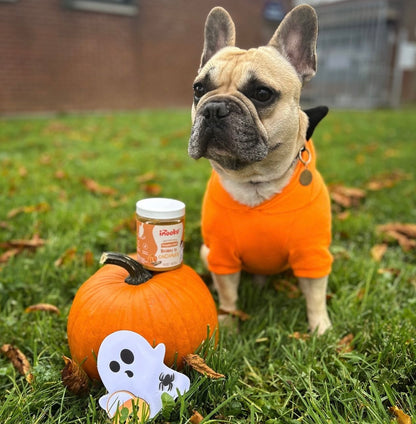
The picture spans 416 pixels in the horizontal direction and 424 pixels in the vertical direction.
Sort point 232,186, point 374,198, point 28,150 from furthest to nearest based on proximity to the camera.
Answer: point 28,150 < point 374,198 < point 232,186

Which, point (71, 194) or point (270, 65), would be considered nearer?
point (270, 65)

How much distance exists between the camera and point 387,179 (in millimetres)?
4637

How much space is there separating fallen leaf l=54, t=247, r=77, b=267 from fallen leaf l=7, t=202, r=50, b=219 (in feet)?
3.04

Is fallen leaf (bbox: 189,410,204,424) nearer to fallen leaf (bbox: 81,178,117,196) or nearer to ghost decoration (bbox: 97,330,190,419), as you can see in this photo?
ghost decoration (bbox: 97,330,190,419)

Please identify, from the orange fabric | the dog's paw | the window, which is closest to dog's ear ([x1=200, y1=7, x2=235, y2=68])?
the orange fabric

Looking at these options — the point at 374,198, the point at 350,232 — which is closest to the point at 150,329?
the point at 350,232

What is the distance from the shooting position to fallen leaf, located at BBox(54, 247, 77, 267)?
8.51 ft

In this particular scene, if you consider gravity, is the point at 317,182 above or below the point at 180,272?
above

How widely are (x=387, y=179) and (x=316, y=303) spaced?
117 inches

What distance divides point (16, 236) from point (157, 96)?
9.91 meters

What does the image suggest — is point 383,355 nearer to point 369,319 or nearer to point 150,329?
point 369,319

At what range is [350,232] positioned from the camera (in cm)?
327

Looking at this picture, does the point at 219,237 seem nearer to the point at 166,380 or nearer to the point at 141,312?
the point at 141,312

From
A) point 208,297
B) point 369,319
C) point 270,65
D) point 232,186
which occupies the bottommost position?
point 369,319
